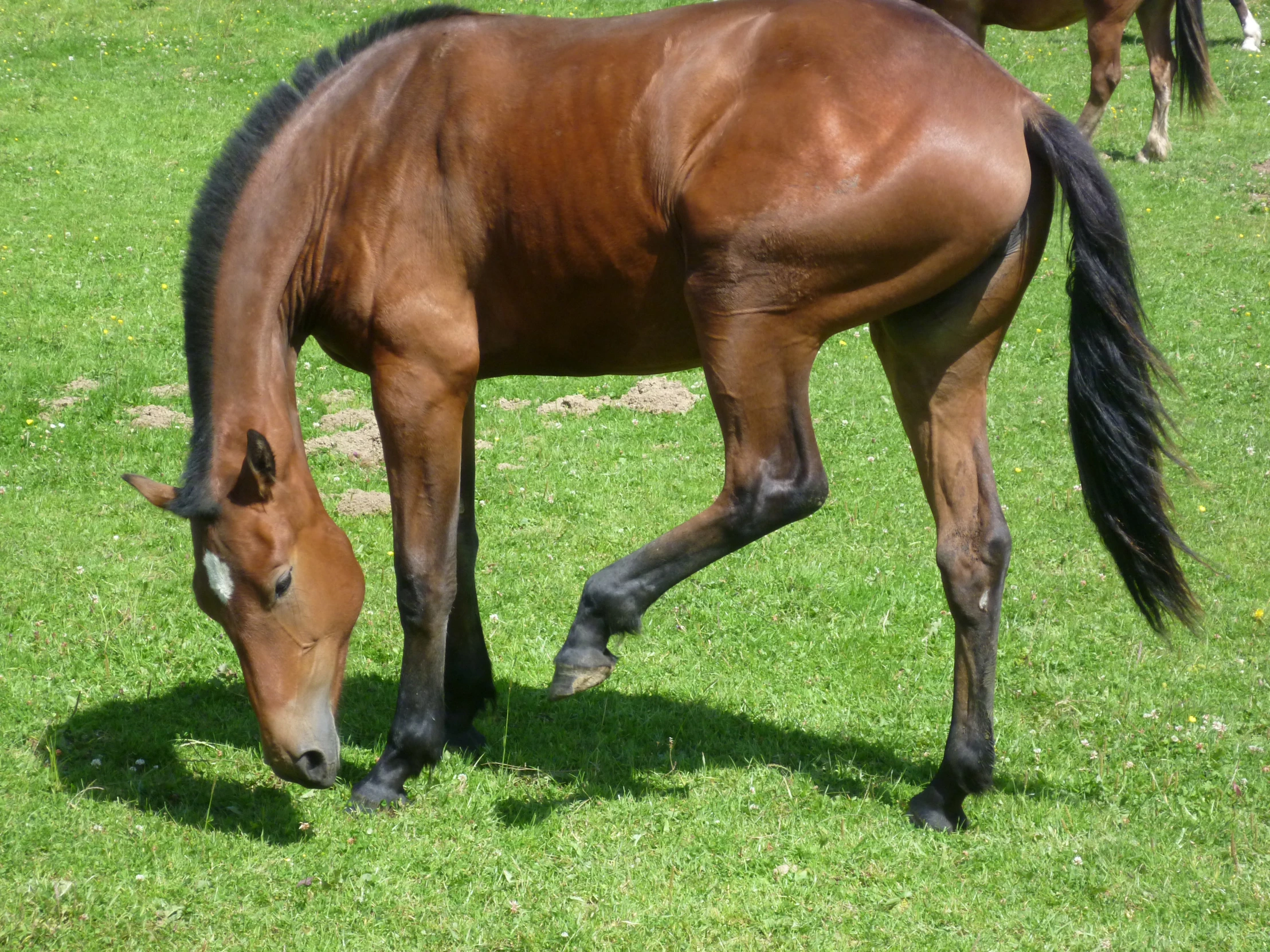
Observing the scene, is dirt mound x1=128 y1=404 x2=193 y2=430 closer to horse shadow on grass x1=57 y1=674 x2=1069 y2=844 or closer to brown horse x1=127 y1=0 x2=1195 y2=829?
horse shadow on grass x1=57 y1=674 x2=1069 y2=844

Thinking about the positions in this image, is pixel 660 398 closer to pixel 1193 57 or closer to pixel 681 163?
pixel 681 163

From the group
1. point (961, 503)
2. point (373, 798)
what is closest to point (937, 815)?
point (961, 503)

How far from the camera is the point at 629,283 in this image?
392 cm

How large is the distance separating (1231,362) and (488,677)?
6539 millimetres

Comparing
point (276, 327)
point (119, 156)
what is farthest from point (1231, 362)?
point (119, 156)

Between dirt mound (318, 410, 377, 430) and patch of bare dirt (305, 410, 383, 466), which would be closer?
patch of bare dirt (305, 410, 383, 466)

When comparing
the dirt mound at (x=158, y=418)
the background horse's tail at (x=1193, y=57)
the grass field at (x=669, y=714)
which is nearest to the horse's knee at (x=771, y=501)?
the grass field at (x=669, y=714)

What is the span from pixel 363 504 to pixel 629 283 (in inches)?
134

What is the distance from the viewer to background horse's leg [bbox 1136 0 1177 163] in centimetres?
1301

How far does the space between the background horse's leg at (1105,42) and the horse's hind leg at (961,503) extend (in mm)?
9022

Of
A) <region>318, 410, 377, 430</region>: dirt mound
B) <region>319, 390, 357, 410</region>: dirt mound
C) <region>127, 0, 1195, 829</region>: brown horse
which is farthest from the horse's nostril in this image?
<region>319, 390, 357, 410</region>: dirt mound

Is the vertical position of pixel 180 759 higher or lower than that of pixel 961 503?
Answer: lower

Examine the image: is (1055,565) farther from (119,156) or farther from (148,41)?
(148,41)

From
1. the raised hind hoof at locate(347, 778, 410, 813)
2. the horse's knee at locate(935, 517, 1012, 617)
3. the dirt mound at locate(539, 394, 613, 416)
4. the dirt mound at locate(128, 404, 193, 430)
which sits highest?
the horse's knee at locate(935, 517, 1012, 617)
